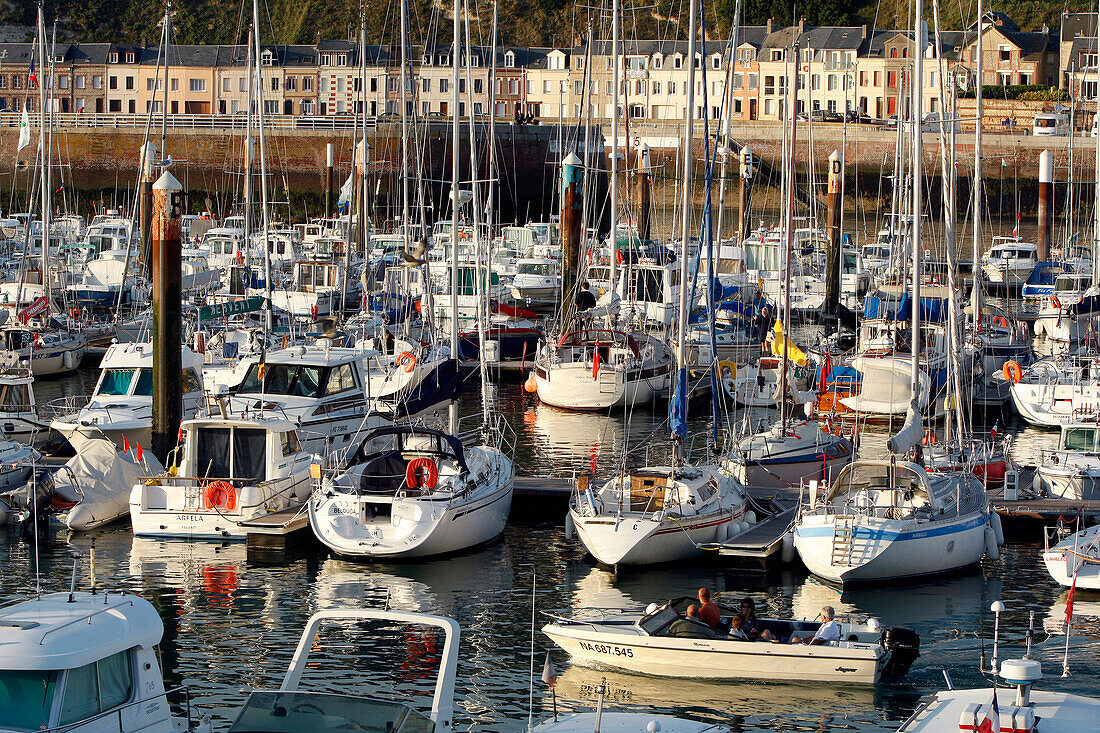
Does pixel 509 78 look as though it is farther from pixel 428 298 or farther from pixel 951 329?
pixel 951 329

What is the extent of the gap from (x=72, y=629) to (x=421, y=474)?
33.4 ft

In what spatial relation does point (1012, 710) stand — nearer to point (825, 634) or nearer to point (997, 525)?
point (825, 634)

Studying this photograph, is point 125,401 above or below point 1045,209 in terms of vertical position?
below

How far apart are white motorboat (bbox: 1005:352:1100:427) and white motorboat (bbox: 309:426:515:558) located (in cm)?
1334

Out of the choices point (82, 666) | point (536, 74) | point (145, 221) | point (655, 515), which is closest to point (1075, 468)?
point (655, 515)

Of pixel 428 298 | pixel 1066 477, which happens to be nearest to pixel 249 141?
pixel 428 298

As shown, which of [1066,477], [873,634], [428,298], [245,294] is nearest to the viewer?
[873,634]

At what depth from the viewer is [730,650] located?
16.2 metres

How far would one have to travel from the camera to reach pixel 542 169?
7994 centimetres

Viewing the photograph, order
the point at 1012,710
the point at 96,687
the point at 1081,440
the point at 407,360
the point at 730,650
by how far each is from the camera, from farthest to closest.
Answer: the point at 407,360 → the point at 1081,440 → the point at 730,650 → the point at 1012,710 → the point at 96,687

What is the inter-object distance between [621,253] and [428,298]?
483 inches

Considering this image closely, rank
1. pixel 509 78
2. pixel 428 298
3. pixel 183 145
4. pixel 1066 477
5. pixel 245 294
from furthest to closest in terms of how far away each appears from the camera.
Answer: pixel 509 78 → pixel 183 145 → pixel 245 294 → pixel 428 298 → pixel 1066 477

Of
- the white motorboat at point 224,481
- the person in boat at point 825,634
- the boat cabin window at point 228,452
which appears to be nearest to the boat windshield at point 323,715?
the person in boat at point 825,634

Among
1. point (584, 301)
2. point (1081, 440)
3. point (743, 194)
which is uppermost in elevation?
point (743, 194)
